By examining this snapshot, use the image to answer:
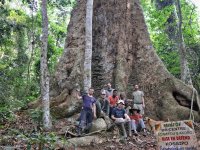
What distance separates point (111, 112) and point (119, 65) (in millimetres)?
2589

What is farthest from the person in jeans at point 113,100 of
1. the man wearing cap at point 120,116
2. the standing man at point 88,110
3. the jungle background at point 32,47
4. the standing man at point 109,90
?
the jungle background at point 32,47

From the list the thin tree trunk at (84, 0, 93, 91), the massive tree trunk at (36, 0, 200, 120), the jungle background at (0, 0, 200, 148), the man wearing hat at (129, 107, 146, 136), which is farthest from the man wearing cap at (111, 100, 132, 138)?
the jungle background at (0, 0, 200, 148)

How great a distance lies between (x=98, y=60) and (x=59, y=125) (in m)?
3.59

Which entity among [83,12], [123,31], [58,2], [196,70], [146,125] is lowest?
[146,125]

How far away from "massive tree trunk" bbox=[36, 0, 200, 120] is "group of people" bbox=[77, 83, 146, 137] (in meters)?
0.94

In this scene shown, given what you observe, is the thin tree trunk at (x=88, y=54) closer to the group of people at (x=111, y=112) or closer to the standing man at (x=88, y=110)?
the group of people at (x=111, y=112)

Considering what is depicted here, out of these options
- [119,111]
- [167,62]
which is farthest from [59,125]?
[167,62]

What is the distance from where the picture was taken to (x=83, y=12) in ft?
47.6

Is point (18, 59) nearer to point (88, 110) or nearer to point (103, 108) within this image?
point (103, 108)

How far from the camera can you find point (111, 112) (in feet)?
36.4

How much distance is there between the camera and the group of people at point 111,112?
1040 cm

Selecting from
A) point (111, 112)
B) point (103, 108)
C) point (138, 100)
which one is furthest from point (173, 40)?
point (111, 112)

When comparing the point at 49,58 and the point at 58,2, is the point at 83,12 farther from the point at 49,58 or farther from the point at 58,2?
the point at 49,58

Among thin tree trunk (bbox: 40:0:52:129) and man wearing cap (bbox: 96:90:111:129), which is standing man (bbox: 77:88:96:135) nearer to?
man wearing cap (bbox: 96:90:111:129)
